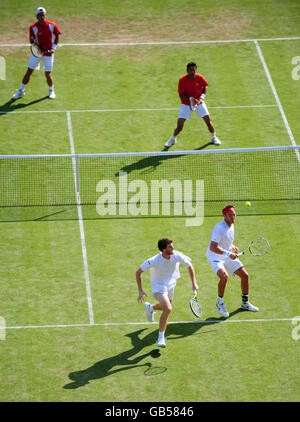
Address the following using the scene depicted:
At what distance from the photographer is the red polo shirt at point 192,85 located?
2209 cm

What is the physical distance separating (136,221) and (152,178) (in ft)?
6.10

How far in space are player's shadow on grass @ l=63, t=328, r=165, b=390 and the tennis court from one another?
3 cm

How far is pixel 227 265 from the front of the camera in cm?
1650

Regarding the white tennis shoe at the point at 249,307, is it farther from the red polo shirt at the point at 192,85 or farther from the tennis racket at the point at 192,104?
the red polo shirt at the point at 192,85

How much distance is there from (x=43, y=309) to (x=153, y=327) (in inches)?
87.1

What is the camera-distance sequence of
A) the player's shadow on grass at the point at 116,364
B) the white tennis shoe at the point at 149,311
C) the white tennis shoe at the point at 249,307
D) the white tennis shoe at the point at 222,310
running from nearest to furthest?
the player's shadow on grass at the point at 116,364 < the white tennis shoe at the point at 149,311 < the white tennis shoe at the point at 222,310 < the white tennis shoe at the point at 249,307

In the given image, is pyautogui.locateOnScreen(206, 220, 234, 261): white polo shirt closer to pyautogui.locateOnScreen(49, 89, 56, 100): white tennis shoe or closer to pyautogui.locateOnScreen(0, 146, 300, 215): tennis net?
pyautogui.locateOnScreen(0, 146, 300, 215): tennis net

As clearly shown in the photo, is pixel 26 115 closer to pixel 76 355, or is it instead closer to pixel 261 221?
pixel 261 221

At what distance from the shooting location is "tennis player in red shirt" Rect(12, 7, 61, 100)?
77.3ft

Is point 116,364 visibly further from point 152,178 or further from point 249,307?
point 152,178

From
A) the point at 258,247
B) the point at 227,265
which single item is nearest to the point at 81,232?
the point at 258,247

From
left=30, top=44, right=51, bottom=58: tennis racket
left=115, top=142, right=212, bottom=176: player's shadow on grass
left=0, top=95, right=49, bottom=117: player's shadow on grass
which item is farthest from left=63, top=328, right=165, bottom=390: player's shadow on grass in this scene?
left=30, top=44, right=51, bottom=58: tennis racket

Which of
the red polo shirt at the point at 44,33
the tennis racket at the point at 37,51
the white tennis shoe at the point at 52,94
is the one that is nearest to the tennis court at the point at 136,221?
the white tennis shoe at the point at 52,94

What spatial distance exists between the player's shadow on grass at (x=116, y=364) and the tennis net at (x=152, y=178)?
515 centimetres
